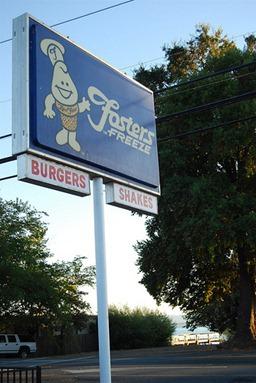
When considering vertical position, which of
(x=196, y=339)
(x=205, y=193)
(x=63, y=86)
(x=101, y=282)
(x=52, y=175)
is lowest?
(x=196, y=339)

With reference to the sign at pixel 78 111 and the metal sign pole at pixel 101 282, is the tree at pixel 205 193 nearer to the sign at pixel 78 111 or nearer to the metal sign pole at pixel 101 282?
the sign at pixel 78 111

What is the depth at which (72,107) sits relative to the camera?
7.34m

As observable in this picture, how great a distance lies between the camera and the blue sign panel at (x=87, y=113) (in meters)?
6.89

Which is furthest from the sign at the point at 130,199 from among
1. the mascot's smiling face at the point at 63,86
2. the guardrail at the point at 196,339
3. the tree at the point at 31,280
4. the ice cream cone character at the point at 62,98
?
→ the guardrail at the point at 196,339

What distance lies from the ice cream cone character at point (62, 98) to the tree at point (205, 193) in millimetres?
18226

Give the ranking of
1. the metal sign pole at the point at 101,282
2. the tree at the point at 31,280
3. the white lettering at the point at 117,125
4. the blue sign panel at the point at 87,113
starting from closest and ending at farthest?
1. the blue sign panel at the point at 87,113
2. the metal sign pole at the point at 101,282
3. the white lettering at the point at 117,125
4. the tree at the point at 31,280

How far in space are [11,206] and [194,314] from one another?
1781 centimetres

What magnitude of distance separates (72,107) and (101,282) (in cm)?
228

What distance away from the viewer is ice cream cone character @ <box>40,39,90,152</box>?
7.06 meters

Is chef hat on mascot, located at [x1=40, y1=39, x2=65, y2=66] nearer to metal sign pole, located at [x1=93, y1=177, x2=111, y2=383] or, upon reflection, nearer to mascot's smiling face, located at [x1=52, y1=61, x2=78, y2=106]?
mascot's smiling face, located at [x1=52, y1=61, x2=78, y2=106]

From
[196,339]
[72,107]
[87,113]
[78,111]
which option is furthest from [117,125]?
[196,339]

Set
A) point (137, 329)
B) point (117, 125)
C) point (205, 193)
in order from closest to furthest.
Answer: point (117, 125) → point (205, 193) → point (137, 329)

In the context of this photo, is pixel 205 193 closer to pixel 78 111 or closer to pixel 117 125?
pixel 117 125

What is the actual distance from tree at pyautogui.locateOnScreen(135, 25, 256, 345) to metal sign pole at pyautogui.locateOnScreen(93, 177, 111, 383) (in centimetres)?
1833
